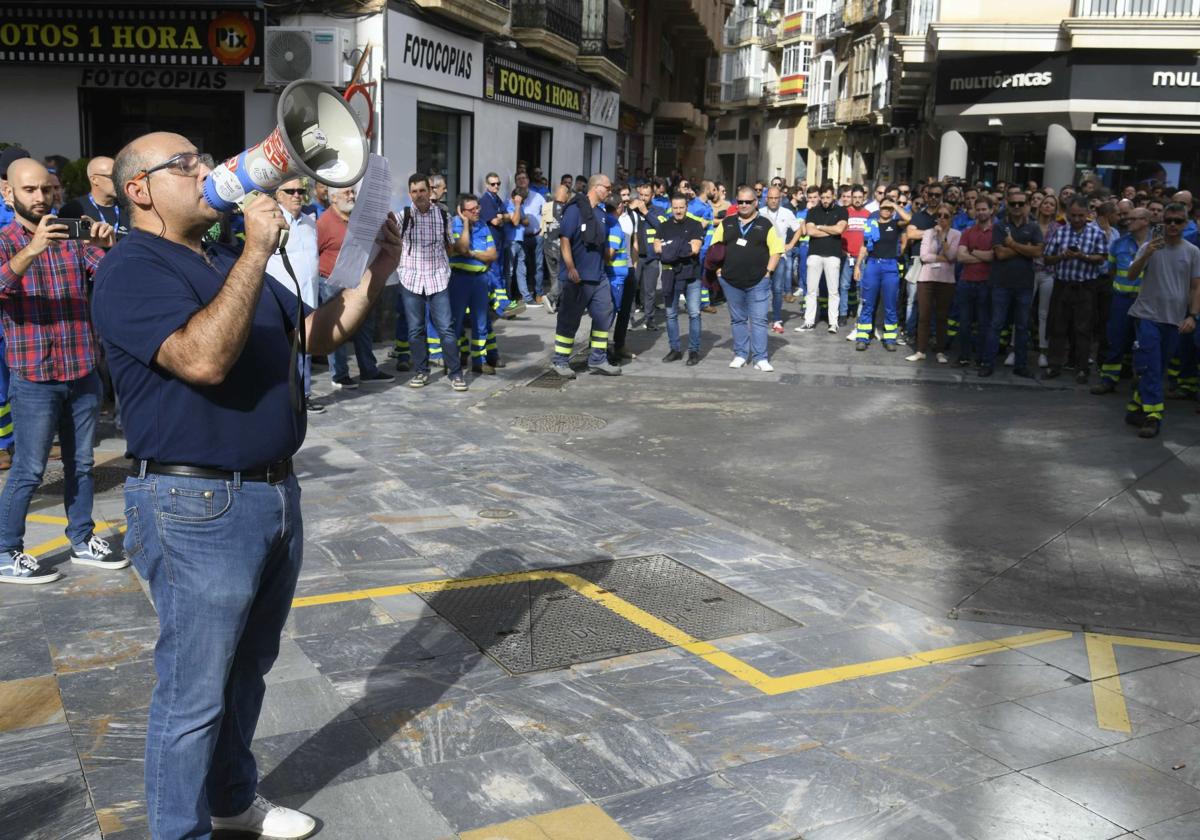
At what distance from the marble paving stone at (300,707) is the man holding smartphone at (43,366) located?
1899mm

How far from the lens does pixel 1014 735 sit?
177 inches

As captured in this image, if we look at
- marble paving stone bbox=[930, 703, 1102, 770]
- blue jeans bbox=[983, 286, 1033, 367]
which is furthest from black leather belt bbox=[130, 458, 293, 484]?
blue jeans bbox=[983, 286, 1033, 367]

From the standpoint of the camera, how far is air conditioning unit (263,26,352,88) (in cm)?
1410

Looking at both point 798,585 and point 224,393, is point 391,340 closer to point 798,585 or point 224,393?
Result: point 798,585

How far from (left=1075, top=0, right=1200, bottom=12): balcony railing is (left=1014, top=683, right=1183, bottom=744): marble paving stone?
Answer: 23.6 metres

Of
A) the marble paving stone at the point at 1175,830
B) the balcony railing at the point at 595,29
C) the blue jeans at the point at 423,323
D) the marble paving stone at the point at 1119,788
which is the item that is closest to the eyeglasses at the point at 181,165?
the marble paving stone at the point at 1119,788

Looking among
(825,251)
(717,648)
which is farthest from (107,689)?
(825,251)

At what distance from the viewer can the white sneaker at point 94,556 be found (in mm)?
6086

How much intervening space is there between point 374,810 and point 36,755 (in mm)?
1243

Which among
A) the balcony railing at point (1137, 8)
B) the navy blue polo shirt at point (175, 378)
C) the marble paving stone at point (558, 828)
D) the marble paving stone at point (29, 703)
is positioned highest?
the balcony railing at point (1137, 8)

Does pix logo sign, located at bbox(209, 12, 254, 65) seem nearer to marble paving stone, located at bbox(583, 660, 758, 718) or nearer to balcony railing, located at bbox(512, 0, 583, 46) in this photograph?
balcony railing, located at bbox(512, 0, 583, 46)

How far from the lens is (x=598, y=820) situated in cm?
379

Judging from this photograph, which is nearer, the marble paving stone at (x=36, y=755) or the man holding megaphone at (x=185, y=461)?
the man holding megaphone at (x=185, y=461)

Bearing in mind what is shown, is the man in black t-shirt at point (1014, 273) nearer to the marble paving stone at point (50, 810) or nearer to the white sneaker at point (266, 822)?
the white sneaker at point (266, 822)
